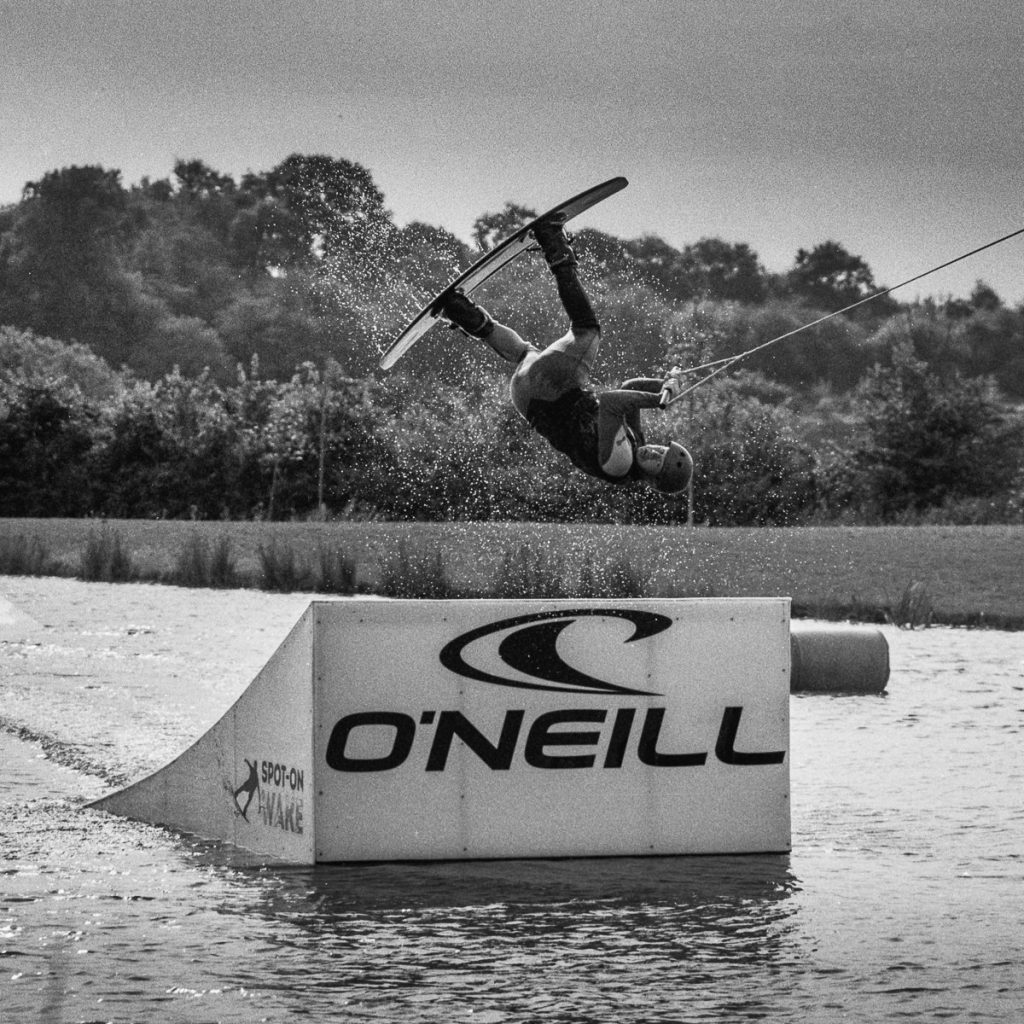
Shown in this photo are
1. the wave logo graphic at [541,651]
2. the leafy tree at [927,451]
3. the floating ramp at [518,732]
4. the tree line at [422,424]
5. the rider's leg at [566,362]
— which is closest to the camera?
the rider's leg at [566,362]

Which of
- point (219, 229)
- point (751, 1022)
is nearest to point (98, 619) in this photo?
point (751, 1022)

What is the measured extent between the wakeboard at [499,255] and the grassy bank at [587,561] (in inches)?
833

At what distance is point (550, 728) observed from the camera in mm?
10102

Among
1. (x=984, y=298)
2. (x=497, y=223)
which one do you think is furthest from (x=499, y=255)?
(x=984, y=298)

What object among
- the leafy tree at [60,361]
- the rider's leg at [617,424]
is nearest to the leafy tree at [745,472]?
the rider's leg at [617,424]

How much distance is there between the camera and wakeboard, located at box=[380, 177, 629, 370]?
9264mm

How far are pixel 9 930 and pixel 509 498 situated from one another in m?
39.7

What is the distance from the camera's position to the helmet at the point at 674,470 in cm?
922

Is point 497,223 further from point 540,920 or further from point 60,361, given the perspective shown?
point 540,920

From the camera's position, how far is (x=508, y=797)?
33.0 ft

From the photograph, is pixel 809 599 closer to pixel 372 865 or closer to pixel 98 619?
pixel 98 619

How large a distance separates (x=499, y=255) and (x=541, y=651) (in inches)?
76.2

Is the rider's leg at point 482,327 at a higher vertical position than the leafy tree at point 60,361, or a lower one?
lower

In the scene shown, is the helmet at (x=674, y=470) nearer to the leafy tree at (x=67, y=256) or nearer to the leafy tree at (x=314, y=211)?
the leafy tree at (x=314, y=211)
